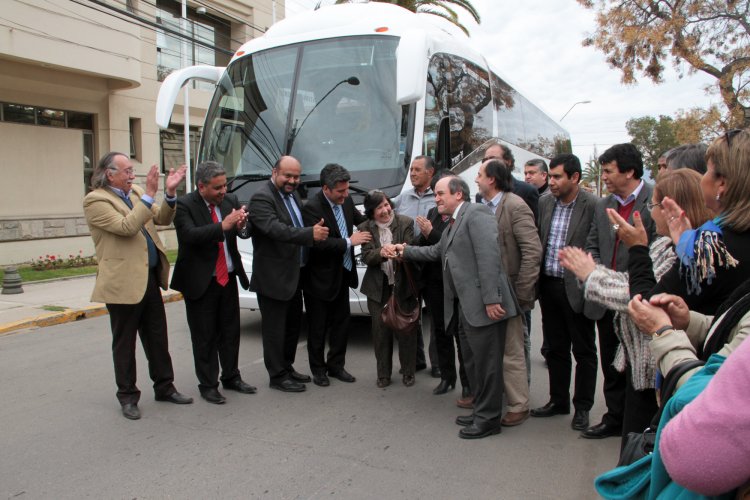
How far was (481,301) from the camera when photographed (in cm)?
415

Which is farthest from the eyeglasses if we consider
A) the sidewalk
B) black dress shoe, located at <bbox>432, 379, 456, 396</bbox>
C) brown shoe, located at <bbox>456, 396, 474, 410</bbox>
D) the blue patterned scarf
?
the sidewalk

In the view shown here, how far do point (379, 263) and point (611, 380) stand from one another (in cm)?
212

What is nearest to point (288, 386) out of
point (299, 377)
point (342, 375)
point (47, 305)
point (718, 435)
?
point (299, 377)

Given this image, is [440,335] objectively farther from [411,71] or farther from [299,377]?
[411,71]

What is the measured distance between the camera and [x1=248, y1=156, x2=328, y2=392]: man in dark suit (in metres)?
5.01

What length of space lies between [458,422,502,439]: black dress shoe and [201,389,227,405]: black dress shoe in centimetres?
199

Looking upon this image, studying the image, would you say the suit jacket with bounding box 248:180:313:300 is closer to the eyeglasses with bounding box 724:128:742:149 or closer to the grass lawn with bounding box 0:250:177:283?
the eyeglasses with bounding box 724:128:742:149

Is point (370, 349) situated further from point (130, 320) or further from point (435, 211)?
point (130, 320)

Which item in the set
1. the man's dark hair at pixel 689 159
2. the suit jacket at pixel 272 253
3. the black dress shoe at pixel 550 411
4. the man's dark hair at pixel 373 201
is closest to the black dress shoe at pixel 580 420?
the black dress shoe at pixel 550 411

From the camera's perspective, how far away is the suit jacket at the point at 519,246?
173 inches

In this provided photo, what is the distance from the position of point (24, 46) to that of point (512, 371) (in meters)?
11.9

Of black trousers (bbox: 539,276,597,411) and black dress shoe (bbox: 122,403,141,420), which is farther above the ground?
black trousers (bbox: 539,276,597,411)

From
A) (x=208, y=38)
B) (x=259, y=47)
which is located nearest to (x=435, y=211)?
(x=259, y=47)

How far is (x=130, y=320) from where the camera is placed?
179 inches
